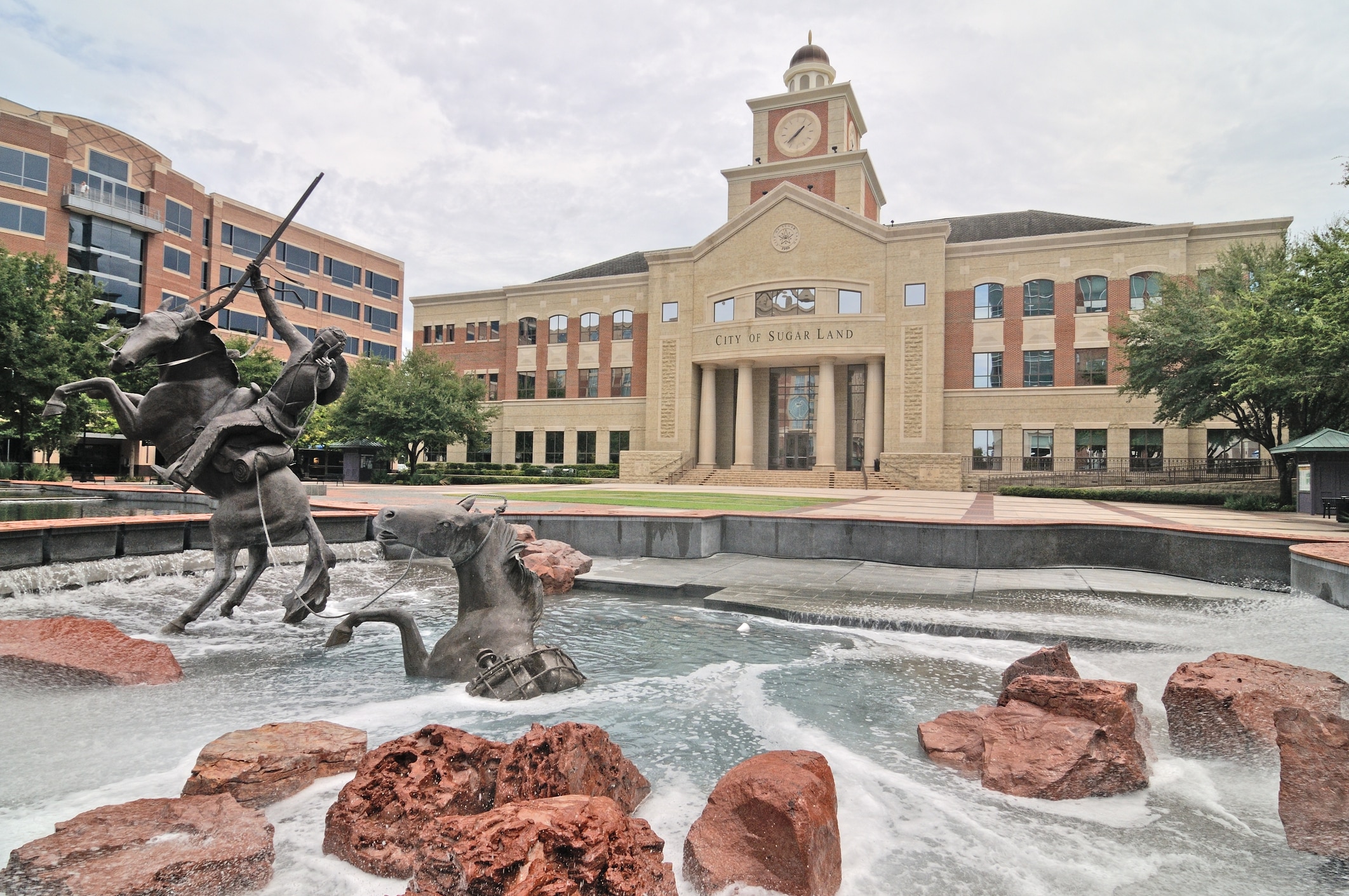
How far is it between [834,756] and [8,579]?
928cm

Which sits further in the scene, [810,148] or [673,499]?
[810,148]

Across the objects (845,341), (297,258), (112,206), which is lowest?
(845,341)

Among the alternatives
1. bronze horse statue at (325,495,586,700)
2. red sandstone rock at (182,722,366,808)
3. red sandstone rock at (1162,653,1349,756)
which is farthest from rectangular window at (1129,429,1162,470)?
red sandstone rock at (182,722,366,808)

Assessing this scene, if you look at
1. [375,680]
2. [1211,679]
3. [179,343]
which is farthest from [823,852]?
[179,343]

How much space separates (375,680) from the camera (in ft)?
19.7

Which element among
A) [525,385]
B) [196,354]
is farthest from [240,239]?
[196,354]

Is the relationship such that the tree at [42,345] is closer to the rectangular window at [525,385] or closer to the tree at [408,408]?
the tree at [408,408]

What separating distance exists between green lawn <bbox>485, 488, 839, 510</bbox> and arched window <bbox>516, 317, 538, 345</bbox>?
2824 centimetres

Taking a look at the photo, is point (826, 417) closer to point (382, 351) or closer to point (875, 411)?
point (875, 411)

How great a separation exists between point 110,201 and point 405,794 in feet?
202

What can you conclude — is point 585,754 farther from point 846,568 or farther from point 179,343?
point 846,568

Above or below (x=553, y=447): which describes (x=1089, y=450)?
above

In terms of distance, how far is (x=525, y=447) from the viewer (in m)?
55.1

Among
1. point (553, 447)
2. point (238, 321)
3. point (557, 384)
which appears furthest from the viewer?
point (238, 321)
